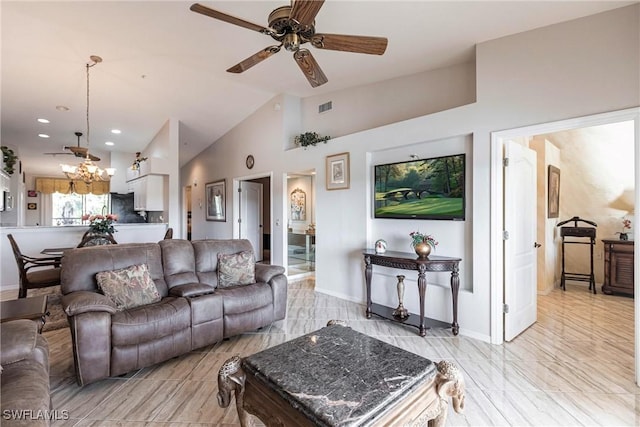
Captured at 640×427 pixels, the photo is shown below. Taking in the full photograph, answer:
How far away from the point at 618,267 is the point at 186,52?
271 inches

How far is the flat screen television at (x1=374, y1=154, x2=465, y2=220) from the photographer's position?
3291 millimetres

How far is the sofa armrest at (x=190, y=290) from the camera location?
2.72 meters

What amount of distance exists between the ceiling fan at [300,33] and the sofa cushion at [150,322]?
2.22 m

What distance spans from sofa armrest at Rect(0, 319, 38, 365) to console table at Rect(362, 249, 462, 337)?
300 cm

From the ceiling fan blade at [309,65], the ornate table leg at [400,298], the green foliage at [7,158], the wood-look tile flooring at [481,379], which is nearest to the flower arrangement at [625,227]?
the wood-look tile flooring at [481,379]

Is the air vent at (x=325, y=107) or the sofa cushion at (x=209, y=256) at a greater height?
the air vent at (x=325, y=107)

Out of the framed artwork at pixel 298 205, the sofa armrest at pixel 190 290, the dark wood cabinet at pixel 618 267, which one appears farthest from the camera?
the framed artwork at pixel 298 205

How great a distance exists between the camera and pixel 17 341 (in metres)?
1.49

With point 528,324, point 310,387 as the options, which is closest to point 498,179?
point 528,324

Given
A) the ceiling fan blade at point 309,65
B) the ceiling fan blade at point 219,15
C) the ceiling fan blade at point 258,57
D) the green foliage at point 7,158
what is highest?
the ceiling fan blade at point 258,57

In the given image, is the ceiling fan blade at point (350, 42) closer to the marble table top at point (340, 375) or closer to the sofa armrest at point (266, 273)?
the marble table top at point (340, 375)

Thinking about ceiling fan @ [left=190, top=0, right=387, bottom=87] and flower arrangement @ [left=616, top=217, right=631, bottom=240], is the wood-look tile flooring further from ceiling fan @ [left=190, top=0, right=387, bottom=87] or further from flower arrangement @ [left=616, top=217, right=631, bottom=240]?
ceiling fan @ [left=190, top=0, right=387, bottom=87]

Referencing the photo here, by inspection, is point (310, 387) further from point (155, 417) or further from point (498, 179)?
point (498, 179)

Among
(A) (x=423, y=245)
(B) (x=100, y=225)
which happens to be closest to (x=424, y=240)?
(A) (x=423, y=245)
